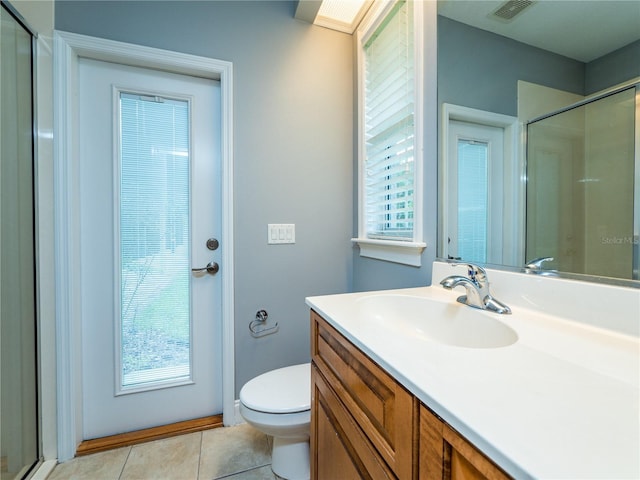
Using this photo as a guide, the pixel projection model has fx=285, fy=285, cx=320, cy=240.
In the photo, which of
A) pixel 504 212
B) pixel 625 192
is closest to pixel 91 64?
pixel 504 212

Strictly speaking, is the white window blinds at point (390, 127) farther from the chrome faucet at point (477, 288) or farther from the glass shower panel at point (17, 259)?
the glass shower panel at point (17, 259)

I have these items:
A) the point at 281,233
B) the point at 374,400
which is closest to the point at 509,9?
the point at 374,400

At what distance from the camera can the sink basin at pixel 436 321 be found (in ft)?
2.57

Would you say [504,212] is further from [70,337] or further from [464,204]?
[70,337]

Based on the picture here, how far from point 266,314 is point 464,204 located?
46.6 inches

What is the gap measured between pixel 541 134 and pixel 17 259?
1.96 metres

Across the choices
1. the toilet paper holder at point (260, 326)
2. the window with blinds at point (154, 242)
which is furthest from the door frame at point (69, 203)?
the toilet paper holder at point (260, 326)

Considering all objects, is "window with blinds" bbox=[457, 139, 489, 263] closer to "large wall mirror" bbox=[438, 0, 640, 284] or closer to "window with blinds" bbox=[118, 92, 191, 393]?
"large wall mirror" bbox=[438, 0, 640, 284]

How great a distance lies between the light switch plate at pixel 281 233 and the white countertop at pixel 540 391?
1.02 m

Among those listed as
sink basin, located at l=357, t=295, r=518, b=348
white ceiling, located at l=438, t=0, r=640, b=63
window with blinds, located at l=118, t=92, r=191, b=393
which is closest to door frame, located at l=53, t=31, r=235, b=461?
window with blinds, located at l=118, t=92, r=191, b=393

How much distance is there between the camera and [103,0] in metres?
1.38

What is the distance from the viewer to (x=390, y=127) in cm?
147

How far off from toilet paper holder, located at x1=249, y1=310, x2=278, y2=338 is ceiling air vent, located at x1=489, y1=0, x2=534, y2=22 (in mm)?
1642

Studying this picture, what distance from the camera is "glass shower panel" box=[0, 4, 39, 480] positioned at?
112 centimetres
